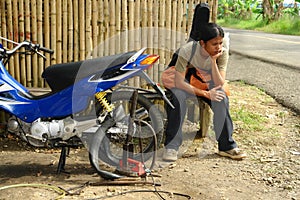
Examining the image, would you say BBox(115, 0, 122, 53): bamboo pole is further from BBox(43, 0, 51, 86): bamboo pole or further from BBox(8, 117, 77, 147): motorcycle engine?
BBox(8, 117, 77, 147): motorcycle engine

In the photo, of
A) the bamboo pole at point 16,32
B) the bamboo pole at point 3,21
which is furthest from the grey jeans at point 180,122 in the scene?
the bamboo pole at point 3,21

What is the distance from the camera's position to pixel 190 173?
4770mm

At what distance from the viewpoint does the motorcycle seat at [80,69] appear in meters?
4.36

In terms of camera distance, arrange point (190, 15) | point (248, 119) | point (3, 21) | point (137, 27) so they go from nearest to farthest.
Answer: point (3, 21), point (137, 27), point (190, 15), point (248, 119)

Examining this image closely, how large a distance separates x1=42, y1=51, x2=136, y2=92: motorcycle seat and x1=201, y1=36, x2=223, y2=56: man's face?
3.10 ft

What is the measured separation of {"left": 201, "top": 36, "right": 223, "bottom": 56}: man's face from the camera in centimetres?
490

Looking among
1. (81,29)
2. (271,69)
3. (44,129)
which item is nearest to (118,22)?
(81,29)

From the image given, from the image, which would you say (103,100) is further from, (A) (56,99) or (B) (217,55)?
(B) (217,55)

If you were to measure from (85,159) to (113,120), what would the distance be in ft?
2.59

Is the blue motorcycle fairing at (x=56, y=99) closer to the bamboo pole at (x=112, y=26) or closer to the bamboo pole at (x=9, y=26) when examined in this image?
the bamboo pole at (x=9, y=26)

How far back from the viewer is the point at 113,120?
4551 millimetres

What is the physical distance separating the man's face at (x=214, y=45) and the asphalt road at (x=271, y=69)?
7.85 feet

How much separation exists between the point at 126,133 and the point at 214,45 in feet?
4.18

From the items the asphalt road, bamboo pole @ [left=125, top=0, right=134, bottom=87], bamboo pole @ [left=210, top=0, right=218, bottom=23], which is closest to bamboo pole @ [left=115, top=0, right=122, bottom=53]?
bamboo pole @ [left=125, top=0, right=134, bottom=87]
